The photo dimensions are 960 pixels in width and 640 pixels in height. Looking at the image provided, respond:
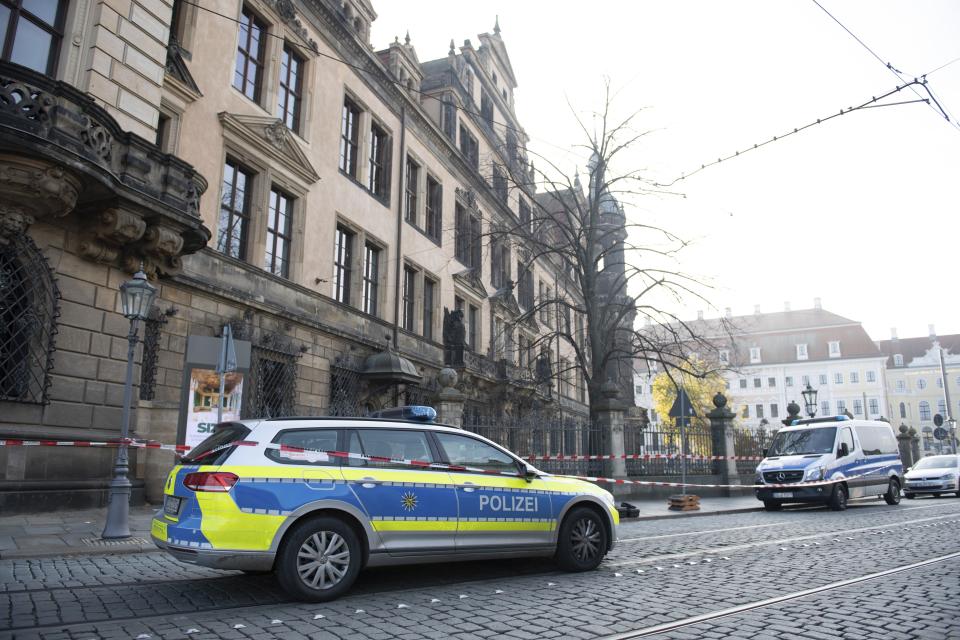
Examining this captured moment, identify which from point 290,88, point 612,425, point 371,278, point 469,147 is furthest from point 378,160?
point 612,425

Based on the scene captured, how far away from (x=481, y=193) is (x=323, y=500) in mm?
29080

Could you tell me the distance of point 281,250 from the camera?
18.8m

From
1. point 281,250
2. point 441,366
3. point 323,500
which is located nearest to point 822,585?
point 323,500

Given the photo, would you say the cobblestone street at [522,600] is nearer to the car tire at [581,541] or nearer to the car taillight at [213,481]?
the car tire at [581,541]

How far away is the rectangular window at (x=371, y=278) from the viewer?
23188 mm

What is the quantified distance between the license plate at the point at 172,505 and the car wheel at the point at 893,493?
19.9 meters

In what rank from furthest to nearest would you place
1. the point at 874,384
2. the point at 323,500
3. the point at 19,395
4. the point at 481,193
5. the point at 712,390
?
the point at 874,384 → the point at 712,390 → the point at 481,193 → the point at 19,395 → the point at 323,500

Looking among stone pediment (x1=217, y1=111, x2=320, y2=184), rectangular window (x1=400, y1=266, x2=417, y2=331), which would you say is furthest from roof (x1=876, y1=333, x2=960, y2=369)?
stone pediment (x1=217, y1=111, x2=320, y2=184)

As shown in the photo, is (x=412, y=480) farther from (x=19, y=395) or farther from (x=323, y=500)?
(x=19, y=395)

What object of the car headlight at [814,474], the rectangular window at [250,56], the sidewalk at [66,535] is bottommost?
the sidewalk at [66,535]

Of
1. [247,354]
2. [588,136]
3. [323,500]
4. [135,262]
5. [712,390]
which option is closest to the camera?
[323,500]

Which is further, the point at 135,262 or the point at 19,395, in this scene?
Answer: the point at 135,262

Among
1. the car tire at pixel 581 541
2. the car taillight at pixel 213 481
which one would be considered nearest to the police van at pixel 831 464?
the car tire at pixel 581 541

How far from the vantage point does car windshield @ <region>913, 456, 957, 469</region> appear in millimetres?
24547
